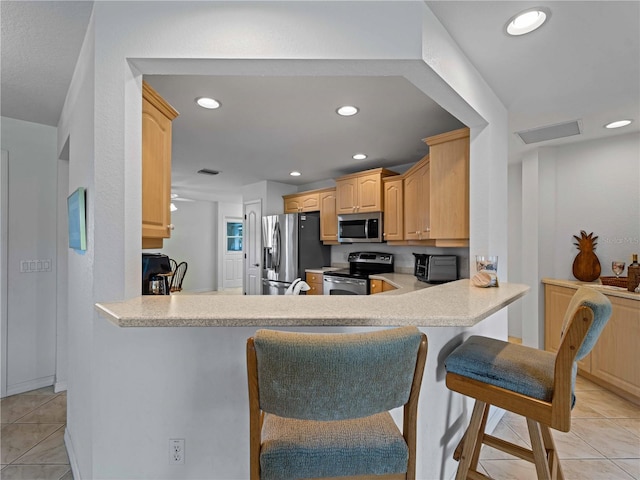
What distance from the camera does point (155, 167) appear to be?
1648 mm

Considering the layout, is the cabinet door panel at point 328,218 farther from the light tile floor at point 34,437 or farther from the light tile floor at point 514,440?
the light tile floor at point 34,437

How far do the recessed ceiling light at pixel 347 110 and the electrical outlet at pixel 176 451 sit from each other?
2381 mm

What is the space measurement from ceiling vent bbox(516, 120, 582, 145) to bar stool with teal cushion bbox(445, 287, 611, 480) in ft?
7.25

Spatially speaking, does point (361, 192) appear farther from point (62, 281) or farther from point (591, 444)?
point (62, 281)

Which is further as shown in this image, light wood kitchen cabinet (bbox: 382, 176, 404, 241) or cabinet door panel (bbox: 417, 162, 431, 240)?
light wood kitchen cabinet (bbox: 382, 176, 404, 241)

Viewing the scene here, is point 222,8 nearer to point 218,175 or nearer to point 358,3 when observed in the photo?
point 358,3

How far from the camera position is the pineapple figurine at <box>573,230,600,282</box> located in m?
3.18

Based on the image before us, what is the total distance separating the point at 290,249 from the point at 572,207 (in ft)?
11.7

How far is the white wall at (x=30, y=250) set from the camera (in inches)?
108

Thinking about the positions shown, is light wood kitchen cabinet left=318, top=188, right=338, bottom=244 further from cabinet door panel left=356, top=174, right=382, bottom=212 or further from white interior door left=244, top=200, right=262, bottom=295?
white interior door left=244, top=200, right=262, bottom=295

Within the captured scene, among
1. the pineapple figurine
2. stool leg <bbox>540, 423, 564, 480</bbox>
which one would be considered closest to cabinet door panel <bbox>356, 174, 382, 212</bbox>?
the pineapple figurine

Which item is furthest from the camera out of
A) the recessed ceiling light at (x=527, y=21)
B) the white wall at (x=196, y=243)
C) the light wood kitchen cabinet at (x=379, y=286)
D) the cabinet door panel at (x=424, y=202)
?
the white wall at (x=196, y=243)

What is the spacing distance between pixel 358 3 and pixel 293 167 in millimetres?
3229

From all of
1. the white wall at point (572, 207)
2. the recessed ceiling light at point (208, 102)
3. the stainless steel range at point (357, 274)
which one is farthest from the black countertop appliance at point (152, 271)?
the white wall at point (572, 207)
